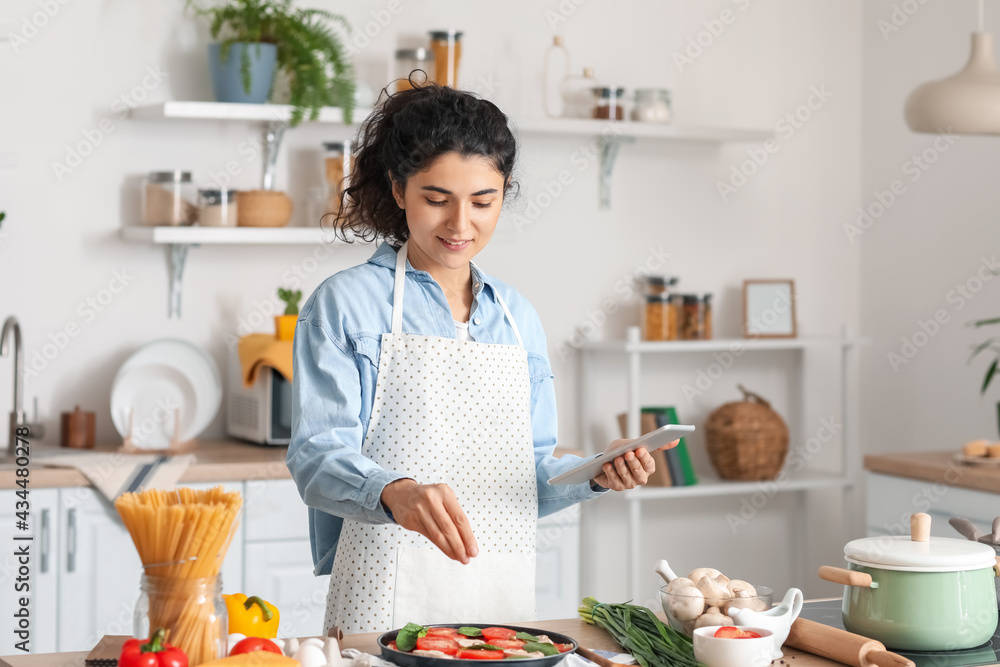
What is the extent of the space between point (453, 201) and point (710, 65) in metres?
2.34

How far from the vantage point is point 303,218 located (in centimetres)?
326

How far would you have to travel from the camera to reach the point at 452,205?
5.32 ft

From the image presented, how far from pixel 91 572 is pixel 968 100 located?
2.27 meters

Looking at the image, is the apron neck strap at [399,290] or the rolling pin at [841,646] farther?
the apron neck strap at [399,290]

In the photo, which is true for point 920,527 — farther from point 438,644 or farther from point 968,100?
point 968,100

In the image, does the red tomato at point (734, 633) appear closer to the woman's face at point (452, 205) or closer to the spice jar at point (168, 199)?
the woman's face at point (452, 205)

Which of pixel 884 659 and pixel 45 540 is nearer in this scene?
pixel 884 659

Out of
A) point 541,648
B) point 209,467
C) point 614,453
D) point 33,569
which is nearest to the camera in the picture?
point 541,648

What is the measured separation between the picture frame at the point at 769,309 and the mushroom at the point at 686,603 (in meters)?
2.42

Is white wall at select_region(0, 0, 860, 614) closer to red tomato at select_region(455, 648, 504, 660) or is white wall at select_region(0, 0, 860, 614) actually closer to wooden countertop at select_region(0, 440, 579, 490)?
wooden countertop at select_region(0, 440, 579, 490)

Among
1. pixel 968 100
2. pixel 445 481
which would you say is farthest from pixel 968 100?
pixel 445 481

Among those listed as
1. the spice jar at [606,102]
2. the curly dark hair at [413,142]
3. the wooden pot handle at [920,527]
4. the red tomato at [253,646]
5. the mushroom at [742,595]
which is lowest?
the red tomato at [253,646]

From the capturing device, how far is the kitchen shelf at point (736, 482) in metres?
3.36

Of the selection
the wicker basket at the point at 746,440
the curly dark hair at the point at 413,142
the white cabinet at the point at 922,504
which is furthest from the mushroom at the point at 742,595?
the wicker basket at the point at 746,440
